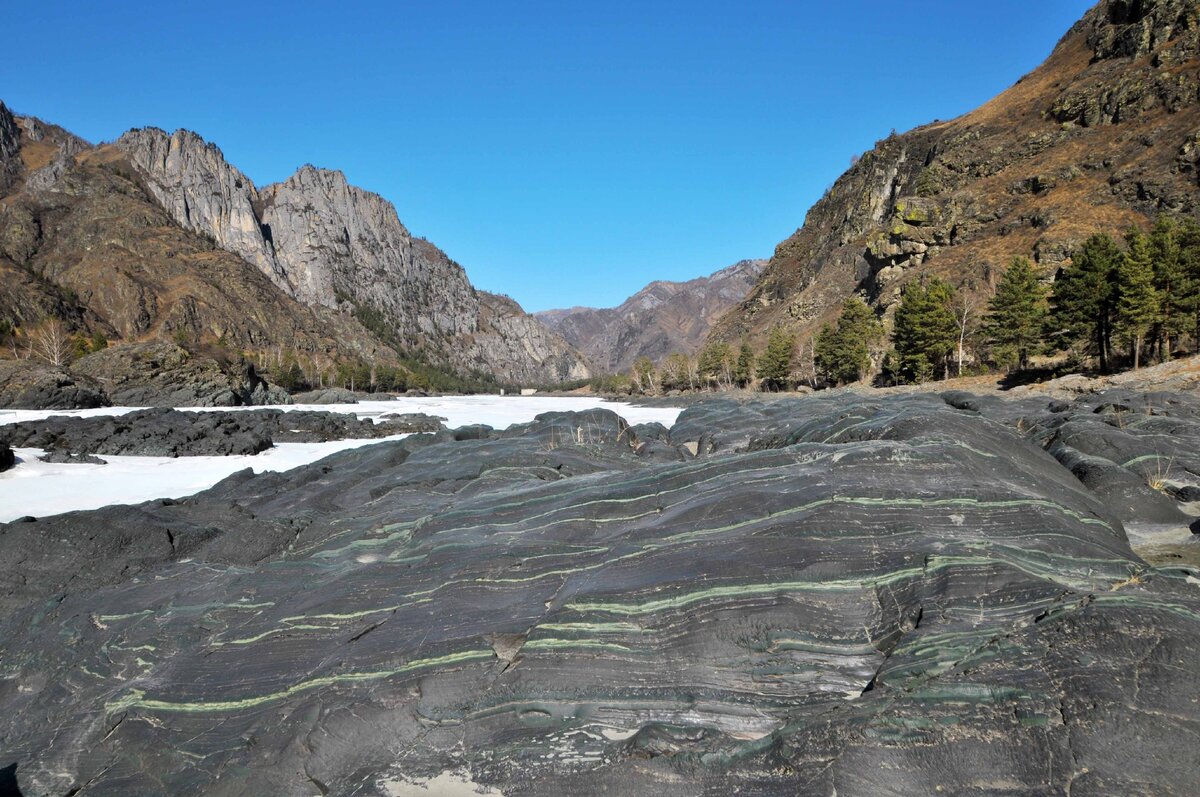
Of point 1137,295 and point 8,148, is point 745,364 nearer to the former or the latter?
point 1137,295

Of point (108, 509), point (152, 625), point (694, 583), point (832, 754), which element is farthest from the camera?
point (108, 509)

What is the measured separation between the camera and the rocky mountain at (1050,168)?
60312 millimetres

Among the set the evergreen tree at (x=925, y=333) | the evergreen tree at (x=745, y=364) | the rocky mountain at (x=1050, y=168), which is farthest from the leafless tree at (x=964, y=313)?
the evergreen tree at (x=745, y=364)

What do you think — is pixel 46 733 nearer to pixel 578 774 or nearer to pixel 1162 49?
pixel 578 774

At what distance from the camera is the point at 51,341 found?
277 feet

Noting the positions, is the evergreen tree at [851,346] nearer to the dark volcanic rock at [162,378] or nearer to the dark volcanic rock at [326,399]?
the dark volcanic rock at [326,399]

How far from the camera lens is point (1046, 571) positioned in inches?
195

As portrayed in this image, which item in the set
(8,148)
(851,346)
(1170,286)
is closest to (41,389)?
(851,346)

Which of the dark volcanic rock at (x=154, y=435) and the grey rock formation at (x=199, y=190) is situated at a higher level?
the grey rock formation at (x=199, y=190)

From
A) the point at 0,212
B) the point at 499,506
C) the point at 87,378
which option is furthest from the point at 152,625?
the point at 0,212

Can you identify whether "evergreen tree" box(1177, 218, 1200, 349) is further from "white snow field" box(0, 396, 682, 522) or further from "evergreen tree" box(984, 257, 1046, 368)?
"white snow field" box(0, 396, 682, 522)

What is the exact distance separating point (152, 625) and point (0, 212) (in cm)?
18673

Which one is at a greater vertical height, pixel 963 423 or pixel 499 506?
pixel 963 423

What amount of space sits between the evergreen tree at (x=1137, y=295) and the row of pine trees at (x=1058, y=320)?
56 millimetres
